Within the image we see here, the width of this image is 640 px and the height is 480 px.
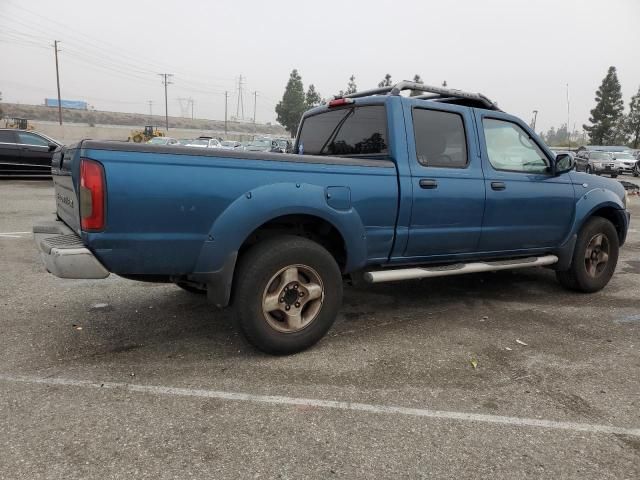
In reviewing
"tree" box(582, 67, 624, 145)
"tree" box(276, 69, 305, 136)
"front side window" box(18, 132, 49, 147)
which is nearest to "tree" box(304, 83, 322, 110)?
"tree" box(276, 69, 305, 136)

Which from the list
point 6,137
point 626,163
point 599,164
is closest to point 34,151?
point 6,137

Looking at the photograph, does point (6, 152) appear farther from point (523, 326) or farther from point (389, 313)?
point (523, 326)

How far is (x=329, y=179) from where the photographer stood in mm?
3555

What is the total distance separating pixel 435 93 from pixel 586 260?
259 cm

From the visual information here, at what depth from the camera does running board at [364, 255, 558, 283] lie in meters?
3.91

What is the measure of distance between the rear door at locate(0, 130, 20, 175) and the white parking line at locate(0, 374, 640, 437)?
1404cm

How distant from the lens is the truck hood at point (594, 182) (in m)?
5.14

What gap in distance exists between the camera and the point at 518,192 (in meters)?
4.60

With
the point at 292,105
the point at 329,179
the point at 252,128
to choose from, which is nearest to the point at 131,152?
the point at 329,179

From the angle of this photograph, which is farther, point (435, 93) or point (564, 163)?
point (564, 163)

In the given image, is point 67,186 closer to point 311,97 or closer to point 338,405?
point 338,405

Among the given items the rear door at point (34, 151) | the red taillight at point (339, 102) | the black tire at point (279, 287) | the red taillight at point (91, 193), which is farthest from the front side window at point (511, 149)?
the rear door at point (34, 151)

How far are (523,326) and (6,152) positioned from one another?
1556cm

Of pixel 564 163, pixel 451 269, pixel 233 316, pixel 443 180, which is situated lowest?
pixel 233 316
